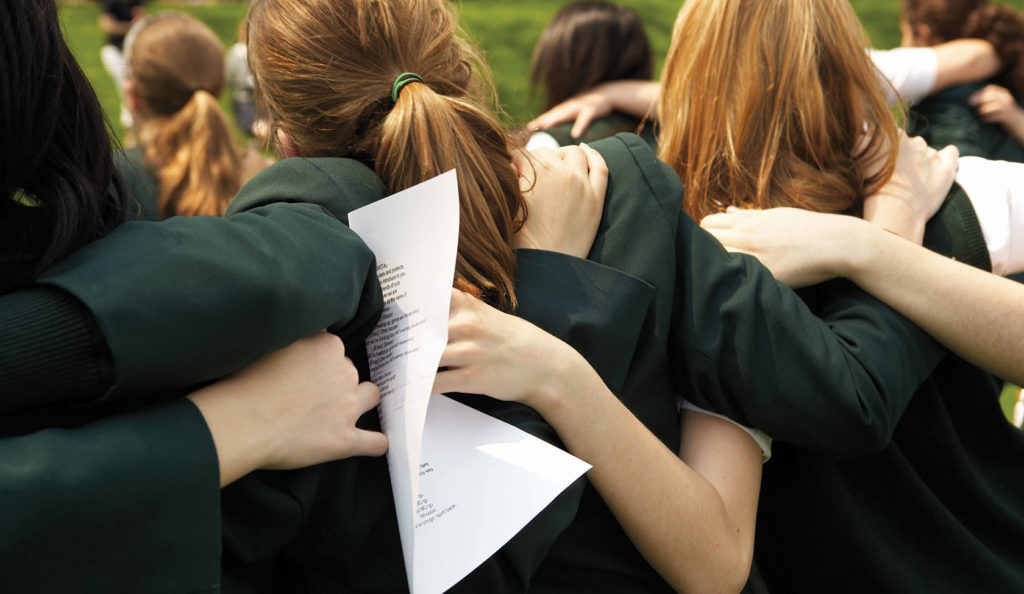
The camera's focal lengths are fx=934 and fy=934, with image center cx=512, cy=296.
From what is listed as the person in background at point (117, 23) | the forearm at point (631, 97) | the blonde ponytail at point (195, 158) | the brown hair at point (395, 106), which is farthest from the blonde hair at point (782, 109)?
the person in background at point (117, 23)

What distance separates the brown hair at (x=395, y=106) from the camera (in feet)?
4.12

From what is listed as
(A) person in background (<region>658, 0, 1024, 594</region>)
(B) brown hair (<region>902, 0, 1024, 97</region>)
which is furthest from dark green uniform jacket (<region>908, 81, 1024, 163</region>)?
(A) person in background (<region>658, 0, 1024, 594</region>)

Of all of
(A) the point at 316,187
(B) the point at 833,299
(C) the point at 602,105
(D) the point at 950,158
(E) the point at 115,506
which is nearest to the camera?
(E) the point at 115,506

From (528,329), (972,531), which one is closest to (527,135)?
(528,329)

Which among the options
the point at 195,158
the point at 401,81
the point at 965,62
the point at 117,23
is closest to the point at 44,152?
the point at 401,81

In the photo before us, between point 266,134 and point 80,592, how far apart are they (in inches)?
34.0

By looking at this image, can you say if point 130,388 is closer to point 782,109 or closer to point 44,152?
point 44,152

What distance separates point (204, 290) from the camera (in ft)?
3.00

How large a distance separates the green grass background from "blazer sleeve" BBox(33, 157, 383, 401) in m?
5.81

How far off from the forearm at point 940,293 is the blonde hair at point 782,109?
21cm

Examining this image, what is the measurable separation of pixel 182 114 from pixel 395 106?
229 cm

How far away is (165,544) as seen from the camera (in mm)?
912

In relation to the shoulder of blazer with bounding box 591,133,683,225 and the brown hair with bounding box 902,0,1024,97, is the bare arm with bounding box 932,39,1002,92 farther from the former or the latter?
the shoulder of blazer with bounding box 591,133,683,225

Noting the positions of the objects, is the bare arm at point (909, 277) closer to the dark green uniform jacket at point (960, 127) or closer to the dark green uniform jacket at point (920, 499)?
the dark green uniform jacket at point (920, 499)
